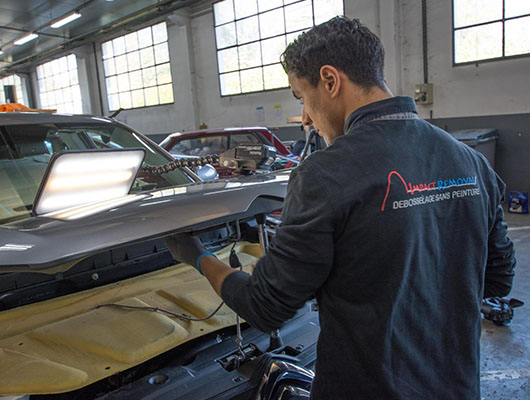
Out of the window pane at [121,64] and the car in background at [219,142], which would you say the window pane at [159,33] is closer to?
the window pane at [121,64]

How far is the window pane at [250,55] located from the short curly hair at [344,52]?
30.5 feet

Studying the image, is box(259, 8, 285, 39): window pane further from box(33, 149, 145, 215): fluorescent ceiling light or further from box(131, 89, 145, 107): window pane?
box(33, 149, 145, 215): fluorescent ceiling light

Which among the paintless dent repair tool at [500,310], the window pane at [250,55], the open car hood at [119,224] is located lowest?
the paintless dent repair tool at [500,310]

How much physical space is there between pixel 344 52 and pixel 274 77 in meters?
9.00

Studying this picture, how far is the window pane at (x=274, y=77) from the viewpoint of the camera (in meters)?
9.45

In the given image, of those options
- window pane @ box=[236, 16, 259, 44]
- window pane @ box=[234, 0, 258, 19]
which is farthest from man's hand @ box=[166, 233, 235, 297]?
window pane @ box=[234, 0, 258, 19]

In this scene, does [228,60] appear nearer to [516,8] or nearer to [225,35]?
[225,35]

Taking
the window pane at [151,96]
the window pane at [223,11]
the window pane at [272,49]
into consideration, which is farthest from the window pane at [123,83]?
the window pane at [272,49]

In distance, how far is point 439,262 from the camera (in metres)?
0.95

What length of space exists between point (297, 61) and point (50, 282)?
1200mm

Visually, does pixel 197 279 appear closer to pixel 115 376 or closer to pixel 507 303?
pixel 115 376

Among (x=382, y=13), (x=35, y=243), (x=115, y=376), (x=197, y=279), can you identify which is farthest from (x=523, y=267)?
(x=382, y=13)

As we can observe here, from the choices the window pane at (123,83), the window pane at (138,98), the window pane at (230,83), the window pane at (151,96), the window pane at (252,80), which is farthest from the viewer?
the window pane at (123,83)

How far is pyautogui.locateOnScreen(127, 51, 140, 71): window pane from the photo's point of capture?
12.9 meters
